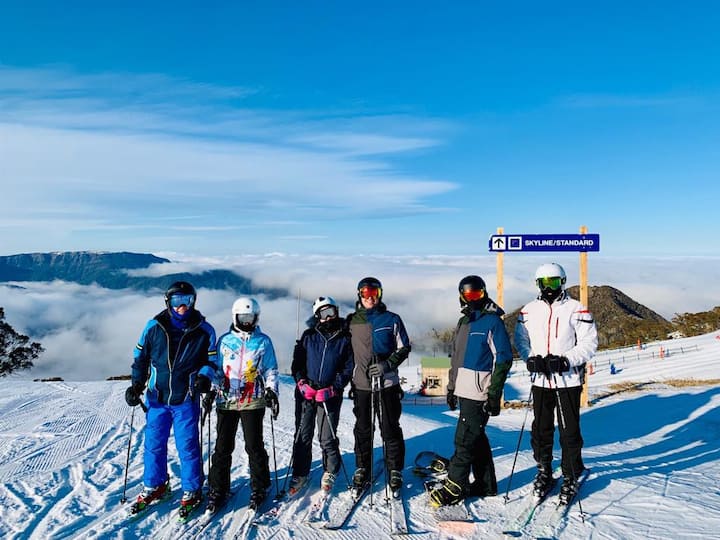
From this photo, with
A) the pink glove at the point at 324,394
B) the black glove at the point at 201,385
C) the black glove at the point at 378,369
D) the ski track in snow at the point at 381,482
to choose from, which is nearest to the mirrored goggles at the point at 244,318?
the black glove at the point at 201,385

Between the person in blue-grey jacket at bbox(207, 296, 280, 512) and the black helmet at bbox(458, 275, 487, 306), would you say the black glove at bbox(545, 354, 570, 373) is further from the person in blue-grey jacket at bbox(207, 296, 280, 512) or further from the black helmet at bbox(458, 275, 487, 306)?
the person in blue-grey jacket at bbox(207, 296, 280, 512)

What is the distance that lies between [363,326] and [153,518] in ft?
8.53

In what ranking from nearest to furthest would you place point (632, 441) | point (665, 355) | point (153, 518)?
point (153, 518) → point (632, 441) → point (665, 355)

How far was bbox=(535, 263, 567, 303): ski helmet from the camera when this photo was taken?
16.0ft

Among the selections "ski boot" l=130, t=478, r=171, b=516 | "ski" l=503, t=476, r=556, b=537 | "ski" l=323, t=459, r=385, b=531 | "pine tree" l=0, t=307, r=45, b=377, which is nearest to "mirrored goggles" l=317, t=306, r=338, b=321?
"ski" l=323, t=459, r=385, b=531

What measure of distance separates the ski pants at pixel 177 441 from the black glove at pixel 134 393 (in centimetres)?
14

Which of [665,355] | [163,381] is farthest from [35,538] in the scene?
[665,355]

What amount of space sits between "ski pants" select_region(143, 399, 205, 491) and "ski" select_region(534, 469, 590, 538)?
310 centimetres

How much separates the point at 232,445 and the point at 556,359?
312cm

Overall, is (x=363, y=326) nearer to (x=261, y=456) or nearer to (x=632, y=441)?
(x=261, y=456)

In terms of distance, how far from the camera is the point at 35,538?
4.32 m

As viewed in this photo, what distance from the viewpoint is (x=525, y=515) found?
185 inches

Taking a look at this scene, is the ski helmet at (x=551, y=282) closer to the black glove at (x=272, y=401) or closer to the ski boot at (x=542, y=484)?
the ski boot at (x=542, y=484)

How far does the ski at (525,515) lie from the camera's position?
4.41 metres
